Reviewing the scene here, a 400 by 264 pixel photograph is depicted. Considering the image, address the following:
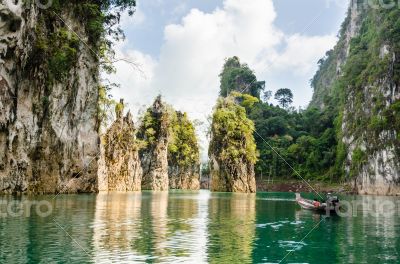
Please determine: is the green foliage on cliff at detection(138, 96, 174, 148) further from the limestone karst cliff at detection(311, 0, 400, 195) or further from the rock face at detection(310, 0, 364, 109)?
the rock face at detection(310, 0, 364, 109)

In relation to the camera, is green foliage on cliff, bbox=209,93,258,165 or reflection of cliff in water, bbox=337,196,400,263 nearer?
reflection of cliff in water, bbox=337,196,400,263

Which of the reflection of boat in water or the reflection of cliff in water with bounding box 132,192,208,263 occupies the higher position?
the reflection of boat in water

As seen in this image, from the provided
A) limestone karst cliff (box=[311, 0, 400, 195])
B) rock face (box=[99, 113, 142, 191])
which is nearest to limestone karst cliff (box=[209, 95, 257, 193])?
rock face (box=[99, 113, 142, 191])

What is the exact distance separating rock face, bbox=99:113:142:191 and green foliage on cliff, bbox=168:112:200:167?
27.1 metres

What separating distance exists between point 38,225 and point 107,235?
3.63 m

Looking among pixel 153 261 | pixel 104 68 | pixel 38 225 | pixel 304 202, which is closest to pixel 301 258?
pixel 153 261

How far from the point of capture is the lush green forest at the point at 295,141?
106 m

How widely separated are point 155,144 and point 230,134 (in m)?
16.8

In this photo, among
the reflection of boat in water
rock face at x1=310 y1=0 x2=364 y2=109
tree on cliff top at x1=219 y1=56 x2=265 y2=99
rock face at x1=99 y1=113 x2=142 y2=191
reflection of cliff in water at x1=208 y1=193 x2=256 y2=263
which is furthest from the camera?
tree on cliff top at x1=219 y1=56 x2=265 y2=99

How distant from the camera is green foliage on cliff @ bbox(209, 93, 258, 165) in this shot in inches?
3285

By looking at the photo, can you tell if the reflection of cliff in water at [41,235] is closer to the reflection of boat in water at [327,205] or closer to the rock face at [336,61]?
the reflection of boat in water at [327,205]

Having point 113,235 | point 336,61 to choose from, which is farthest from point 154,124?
point 336,61

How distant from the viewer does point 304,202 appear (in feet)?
110

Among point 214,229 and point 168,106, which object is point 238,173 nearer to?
point 168,106
